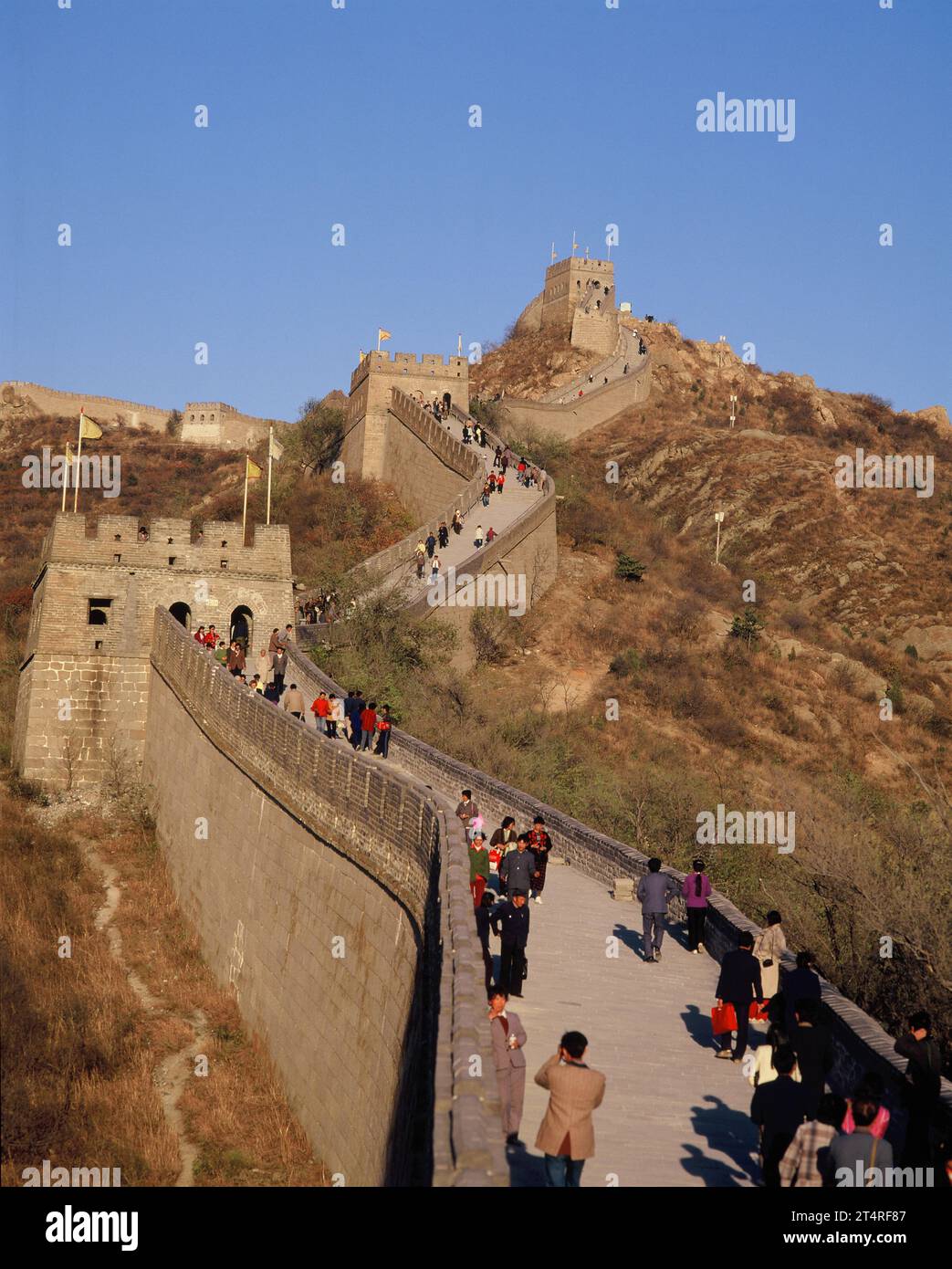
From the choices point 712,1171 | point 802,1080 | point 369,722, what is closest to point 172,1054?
point 369,722

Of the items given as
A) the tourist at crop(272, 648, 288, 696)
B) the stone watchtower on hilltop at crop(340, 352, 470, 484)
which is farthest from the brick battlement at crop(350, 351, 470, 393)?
the tourist at crop(272, 648, 288, 696)

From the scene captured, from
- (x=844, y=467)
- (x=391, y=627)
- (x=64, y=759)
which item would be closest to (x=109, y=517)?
(x=64, y=759)

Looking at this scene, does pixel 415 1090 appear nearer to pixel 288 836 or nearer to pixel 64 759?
pixel 288 836

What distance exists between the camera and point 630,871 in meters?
18.1

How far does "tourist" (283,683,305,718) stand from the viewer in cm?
2422

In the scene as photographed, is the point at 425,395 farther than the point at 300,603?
Yes

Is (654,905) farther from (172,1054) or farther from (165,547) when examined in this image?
(165,547)

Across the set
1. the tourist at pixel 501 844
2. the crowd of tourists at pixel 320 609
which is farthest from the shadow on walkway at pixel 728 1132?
the crowd of tourists at pixel 320 609

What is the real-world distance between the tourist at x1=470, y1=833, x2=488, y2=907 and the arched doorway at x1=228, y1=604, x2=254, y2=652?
56.4 ft

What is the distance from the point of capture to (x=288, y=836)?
18.2m

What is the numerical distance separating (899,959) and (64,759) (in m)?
18.9

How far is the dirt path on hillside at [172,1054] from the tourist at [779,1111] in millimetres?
8760

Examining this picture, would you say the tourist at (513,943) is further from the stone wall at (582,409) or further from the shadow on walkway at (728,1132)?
the stone wall at (582,409)

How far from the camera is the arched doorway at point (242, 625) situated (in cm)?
3047
